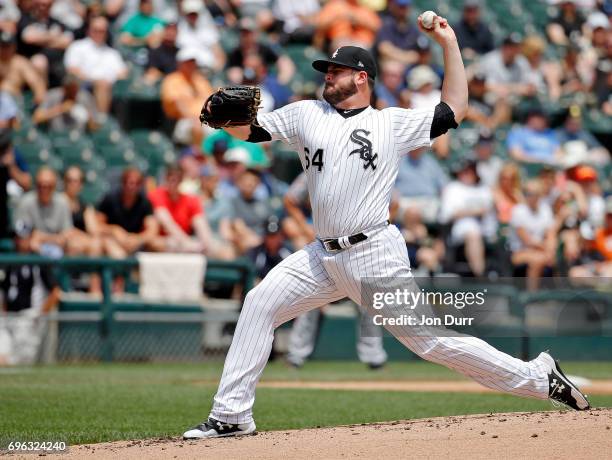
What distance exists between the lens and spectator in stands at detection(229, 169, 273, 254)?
13.2m

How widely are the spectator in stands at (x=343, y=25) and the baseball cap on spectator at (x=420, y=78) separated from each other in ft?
3.32

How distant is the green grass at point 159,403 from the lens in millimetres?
6934

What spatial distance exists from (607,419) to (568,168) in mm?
10117

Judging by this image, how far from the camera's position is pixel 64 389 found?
903 cm

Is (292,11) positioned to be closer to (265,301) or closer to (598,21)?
(598,21)

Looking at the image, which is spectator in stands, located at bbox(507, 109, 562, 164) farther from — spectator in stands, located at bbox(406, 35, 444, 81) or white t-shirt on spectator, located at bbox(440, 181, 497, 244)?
white t-shirt on spectator, located at bbox(440, 181, 497, 244)

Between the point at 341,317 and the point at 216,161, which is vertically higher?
the point at 216,161

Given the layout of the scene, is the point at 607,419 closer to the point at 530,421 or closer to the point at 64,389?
the point at 530,421

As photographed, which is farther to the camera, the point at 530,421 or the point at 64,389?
the point at 64,389

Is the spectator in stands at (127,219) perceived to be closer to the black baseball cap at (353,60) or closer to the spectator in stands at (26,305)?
the spectator in stands at (26,305)

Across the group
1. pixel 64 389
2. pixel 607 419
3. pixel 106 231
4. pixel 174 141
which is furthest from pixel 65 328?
pixel 607 419

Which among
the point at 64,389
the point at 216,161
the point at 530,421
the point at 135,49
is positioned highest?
the point at 135,49

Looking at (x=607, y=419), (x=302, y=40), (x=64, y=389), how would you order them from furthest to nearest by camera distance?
(x=302, y=40) < (x=64, y=389) < (x=607, y=419)

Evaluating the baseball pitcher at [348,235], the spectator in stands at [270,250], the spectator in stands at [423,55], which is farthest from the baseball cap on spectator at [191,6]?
the baseball pitcher at [348,235]
